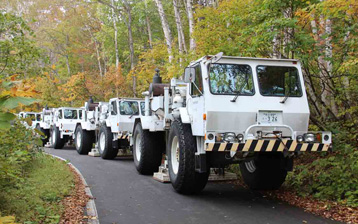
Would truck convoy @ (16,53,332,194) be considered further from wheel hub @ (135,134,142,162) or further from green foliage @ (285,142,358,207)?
wheel hub @ (135,134,142,162)

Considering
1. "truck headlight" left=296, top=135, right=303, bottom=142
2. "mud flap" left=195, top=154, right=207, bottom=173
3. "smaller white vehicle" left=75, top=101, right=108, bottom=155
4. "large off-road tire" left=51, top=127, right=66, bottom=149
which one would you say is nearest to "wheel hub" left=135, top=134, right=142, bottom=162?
"mud flap" left=195, top=154, right=207, bottom=173

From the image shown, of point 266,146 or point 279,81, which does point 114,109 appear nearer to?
point 279,81

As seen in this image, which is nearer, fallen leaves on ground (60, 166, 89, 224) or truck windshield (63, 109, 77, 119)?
fallen leaves on ground (60, 166, 89, 224)

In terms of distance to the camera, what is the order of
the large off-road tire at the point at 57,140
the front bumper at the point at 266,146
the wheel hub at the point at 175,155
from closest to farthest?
the front bumper at the point at 266,146, the wheel hub at the point at 175,155, the large off-road tire at the point at 57,140

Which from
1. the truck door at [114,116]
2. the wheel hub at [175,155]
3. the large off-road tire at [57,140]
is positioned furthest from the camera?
the large off-road tire at [57,140]

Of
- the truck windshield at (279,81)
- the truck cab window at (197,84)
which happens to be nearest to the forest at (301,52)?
the truck windshield at (279,81)

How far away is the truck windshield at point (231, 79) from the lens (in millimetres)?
7234

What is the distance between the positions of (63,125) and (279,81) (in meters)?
16.4

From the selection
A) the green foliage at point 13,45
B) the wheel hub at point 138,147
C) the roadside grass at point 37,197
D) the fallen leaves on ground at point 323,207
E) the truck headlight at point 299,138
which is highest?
the green foliage at point 13,45

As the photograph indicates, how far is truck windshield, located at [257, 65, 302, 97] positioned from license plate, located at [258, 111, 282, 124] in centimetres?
47

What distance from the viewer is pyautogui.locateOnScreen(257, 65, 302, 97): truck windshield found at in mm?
7477

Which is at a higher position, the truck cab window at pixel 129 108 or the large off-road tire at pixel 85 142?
the truck cab window at pixel 129 108

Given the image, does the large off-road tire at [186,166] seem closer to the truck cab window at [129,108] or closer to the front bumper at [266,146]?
the front bumper at [266,146]

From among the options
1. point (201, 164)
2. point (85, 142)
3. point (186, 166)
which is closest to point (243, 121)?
point (201, 164)
